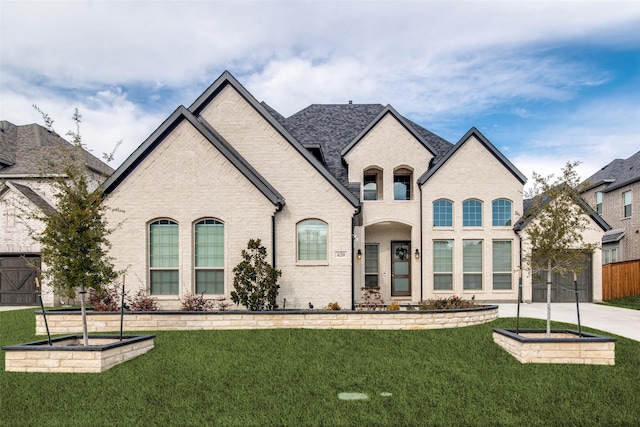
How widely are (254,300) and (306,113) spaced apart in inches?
576

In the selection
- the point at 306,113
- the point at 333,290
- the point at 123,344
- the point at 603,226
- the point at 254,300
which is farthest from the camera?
the point at 306,113

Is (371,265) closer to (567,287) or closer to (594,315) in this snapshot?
(594,315)

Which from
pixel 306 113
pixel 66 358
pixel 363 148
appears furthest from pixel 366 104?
pixel 66 358

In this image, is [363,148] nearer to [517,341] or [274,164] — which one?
[274,164]

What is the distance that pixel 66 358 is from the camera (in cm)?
927

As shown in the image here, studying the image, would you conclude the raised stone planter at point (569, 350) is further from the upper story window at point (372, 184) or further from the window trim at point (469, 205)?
the upper story window at point (372, 184)

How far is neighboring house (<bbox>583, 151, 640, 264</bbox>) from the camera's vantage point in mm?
28688

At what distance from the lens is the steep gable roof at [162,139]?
51.0 feet

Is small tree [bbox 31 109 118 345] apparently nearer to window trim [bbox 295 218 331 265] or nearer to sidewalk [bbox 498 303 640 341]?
window trim [bbox 295 218 331 265]

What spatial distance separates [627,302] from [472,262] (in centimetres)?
827

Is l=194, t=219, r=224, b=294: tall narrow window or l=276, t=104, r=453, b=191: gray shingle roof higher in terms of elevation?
l=276, t=104, r=453, b=191: gray shingle roof

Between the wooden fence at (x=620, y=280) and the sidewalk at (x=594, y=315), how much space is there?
2643 mm

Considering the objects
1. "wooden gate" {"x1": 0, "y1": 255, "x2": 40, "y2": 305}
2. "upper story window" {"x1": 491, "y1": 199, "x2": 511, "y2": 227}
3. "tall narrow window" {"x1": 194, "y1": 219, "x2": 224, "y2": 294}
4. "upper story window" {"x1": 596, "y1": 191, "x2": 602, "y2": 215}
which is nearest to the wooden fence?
"upper story window" {"x1": 491, "y1": 199, "x2": 511, "y2": 227}

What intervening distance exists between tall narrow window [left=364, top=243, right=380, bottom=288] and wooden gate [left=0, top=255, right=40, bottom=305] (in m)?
17.0
